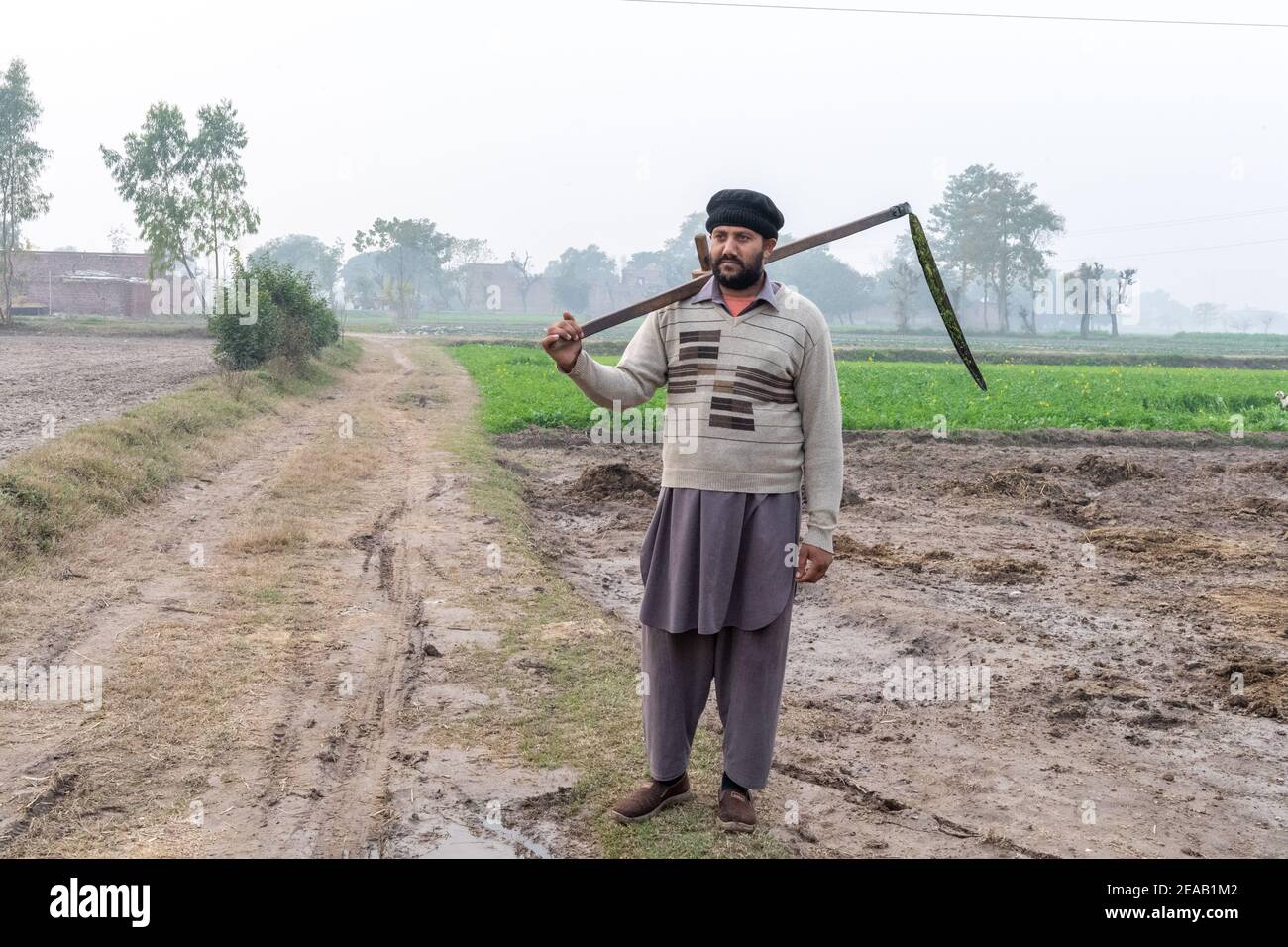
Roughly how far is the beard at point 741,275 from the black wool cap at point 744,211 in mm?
114

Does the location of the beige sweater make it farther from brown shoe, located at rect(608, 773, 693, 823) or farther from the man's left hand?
brown shoe, located at rect(608, 773, 693, 823)

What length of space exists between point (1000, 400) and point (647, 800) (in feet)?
60.4

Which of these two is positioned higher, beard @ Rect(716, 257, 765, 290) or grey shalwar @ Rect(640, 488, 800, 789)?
beard @ Rect(716, 257, 765, 290)

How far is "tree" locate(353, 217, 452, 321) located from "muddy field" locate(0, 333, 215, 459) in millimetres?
45639

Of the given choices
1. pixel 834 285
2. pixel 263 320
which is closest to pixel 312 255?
pixel 834 285

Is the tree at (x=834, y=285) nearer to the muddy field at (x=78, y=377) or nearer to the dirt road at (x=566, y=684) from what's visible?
the muddy field at (x=78, y=377)

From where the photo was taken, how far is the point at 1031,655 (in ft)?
21.4

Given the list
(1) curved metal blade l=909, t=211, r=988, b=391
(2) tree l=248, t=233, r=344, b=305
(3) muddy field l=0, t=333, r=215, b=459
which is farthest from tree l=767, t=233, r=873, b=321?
(1) curved metal blade l=909, t=211, r=988, b=391

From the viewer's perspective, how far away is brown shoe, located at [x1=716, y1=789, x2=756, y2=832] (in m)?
3.87

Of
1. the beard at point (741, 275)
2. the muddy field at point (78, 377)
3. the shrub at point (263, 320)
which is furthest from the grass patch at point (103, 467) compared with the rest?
the beard at point (741, 275)

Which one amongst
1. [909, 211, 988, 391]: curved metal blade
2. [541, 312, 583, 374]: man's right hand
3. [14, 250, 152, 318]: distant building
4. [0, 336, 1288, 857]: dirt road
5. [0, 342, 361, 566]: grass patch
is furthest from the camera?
[14, 250, 152, 318]: distant building

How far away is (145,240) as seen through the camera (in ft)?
163

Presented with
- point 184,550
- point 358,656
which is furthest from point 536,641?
point 184,550

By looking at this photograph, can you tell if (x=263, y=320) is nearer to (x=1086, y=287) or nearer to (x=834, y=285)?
(x=1086, y=287)
